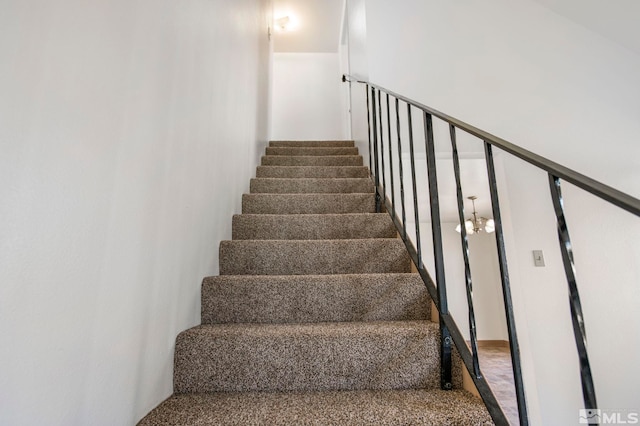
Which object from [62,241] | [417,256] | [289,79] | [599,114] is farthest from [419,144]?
[289,79]

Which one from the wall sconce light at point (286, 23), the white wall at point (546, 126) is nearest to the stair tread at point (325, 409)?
the white wall at point (546, 126)

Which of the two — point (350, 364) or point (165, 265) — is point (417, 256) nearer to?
point (350, 364)

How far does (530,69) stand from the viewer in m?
2.72

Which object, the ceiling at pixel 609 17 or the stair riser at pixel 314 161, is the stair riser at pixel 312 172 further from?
the ceiling at pixel 609 17

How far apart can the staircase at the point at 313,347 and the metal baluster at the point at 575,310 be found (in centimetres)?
36

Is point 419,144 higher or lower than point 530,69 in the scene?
lower

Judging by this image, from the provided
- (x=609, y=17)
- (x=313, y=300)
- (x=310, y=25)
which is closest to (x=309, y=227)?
(x=313, y=300)

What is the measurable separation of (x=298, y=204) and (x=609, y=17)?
2.82 metres

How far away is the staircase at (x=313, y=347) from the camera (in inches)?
33.3

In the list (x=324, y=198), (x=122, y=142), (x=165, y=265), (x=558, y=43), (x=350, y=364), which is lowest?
(x=350, y=364)

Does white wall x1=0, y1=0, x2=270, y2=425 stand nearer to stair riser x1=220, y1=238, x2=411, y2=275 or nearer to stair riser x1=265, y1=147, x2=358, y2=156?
stair riser x1=220, y1=238, x2=411, y2=275

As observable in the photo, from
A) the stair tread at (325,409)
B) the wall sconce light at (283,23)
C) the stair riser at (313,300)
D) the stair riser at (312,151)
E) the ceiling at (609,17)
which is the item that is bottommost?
the stair tread at (325,409)

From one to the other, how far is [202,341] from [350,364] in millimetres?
510

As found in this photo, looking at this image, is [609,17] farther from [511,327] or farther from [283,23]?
[283,23]
